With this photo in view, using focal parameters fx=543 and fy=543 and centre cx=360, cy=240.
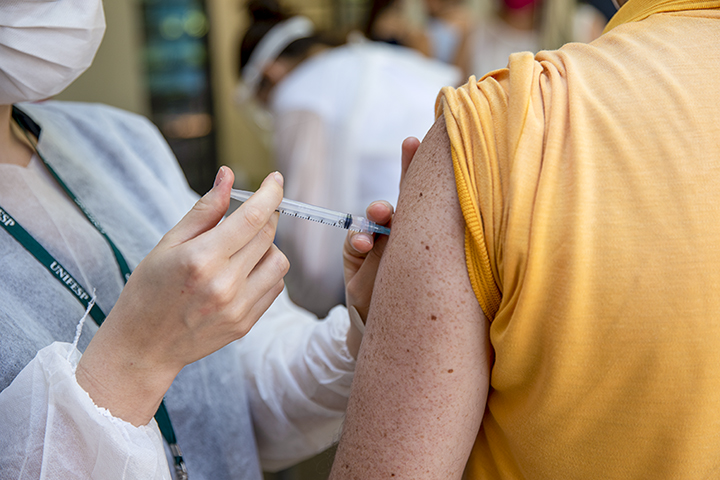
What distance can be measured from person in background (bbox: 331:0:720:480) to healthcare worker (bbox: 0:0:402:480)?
7.1 inches

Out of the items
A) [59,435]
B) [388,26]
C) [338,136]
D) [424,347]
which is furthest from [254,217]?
[388,26]

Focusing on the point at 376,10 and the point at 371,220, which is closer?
the point at 371,220

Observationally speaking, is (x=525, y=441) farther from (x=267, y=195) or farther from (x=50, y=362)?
(x=50, y=362)

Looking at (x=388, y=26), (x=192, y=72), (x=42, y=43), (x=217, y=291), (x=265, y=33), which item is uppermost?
(x=42, y=43)

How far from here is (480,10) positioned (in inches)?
171

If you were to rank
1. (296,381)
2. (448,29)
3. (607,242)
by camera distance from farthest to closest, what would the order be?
(448,29)
(296,381)
(607,242)

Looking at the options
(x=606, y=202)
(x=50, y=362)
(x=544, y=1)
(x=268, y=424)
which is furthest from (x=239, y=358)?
(x=544, y=1)

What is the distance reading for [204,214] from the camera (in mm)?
599

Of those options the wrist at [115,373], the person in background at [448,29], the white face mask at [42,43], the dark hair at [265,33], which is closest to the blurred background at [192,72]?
the dark hair at [265,33]

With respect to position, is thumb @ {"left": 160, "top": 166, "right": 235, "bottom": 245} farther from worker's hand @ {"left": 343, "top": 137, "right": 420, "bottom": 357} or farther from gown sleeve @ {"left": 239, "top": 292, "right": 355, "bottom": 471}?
gown sleeve @ {"left": 239, "top": 292, "right": 355, "bottom": 471}

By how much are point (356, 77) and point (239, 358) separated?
152cm

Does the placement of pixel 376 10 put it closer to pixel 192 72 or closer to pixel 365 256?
pixel 192 72

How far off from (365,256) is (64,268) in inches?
17.3

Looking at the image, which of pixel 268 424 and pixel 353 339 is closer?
pixel 353 339
